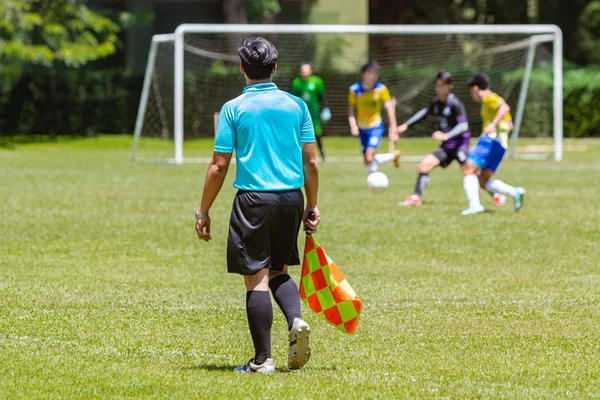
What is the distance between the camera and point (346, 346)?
660 cm

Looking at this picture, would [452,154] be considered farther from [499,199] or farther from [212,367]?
[212,367]

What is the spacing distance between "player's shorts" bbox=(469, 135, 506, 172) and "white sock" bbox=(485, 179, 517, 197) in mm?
299

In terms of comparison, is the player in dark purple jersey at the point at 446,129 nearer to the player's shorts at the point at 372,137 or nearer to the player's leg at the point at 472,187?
the player's leg at the point at 472,187

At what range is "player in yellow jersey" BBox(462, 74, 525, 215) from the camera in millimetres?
13891

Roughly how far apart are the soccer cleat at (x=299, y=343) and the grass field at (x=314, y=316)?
10 centimetres

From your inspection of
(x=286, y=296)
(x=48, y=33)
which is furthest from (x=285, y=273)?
(x=48, y=33)

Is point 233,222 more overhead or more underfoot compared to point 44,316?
more overhead

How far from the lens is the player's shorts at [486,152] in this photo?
1402cm

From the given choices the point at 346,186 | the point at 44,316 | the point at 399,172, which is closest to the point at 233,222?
the point at 44,316

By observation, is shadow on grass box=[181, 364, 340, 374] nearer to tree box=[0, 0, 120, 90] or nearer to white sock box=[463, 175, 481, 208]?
white sock box=[463, 175, 481, 208]

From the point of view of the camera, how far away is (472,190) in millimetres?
14133

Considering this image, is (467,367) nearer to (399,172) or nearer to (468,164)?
(468,164)

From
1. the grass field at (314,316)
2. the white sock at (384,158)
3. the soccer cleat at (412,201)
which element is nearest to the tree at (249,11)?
the white sock at (384,158)

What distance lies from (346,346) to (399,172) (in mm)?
15755
